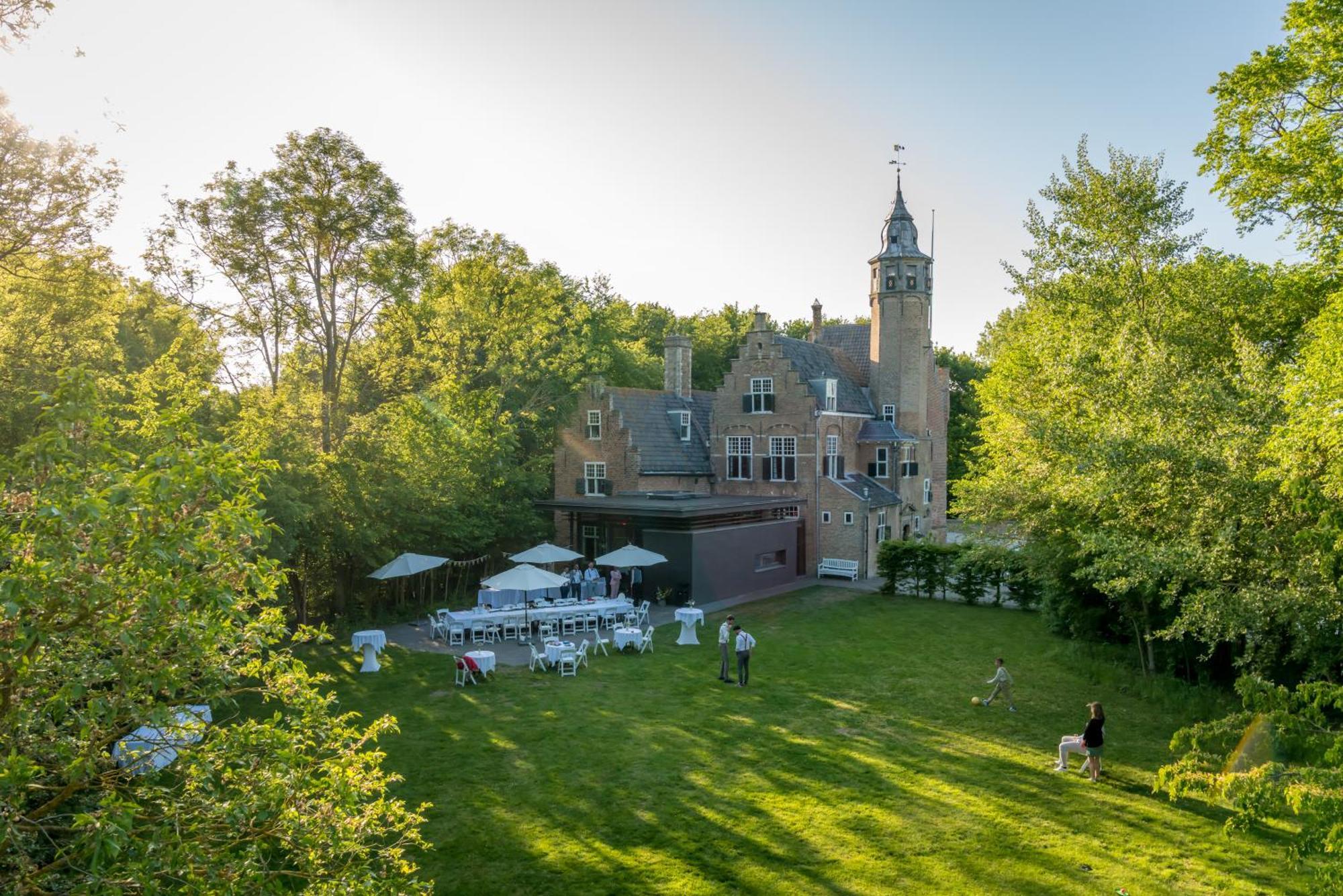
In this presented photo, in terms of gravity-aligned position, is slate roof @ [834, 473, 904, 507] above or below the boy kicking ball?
above

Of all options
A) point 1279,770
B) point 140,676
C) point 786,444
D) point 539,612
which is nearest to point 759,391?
point 786,444

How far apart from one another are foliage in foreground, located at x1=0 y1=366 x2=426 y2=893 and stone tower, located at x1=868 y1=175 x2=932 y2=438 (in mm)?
33281

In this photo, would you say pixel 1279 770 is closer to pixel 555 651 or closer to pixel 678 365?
pixel 555 651

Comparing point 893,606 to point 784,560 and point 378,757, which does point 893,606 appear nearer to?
point 784,560

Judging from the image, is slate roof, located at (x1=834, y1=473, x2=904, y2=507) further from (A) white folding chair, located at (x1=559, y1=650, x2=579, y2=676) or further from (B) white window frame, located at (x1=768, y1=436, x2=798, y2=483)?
(A) white folding chair, located at (x1=559, y1=650, x2=579, y2=676)

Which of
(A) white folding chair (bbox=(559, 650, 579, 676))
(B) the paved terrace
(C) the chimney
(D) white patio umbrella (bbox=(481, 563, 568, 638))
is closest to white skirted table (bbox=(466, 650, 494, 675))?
(B) the paved terrace

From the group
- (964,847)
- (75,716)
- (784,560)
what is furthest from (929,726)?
(784,560)

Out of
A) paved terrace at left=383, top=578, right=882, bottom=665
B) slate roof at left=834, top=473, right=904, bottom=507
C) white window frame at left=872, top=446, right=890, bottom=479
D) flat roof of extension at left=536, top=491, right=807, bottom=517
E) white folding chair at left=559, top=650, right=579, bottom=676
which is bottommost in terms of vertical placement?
paved terrace at left=383, top=578, right=882, bottom=665

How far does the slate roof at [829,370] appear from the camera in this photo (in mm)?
34000

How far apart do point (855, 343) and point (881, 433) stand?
6.89 m

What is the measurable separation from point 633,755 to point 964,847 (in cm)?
559

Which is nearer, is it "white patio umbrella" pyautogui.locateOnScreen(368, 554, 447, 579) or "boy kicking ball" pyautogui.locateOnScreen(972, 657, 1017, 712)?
"boy kicking ball" pyautogui.locateOnScreen(972, 657, 1017, 712)

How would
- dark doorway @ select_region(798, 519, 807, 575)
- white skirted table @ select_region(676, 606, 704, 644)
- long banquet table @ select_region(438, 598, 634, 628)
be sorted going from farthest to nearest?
dark doorway @ select_region(798, 519, 807, 575) < long banquet table @ select_region(438, 598, 634, 628) < white skirted table @ select_region(676, 606, 704, 644)

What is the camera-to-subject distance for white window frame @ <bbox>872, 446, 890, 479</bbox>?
35.1m
